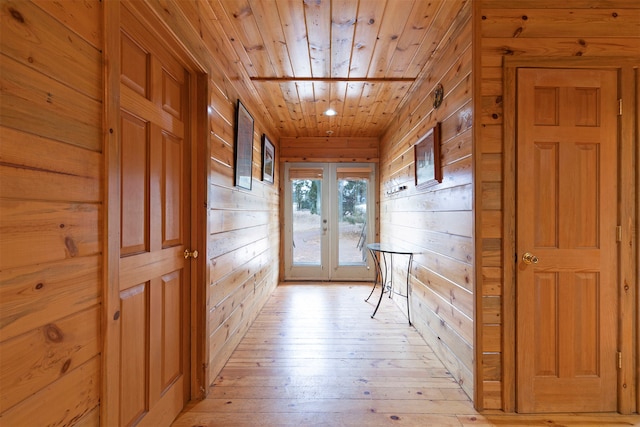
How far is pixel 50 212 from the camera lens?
0.84 m

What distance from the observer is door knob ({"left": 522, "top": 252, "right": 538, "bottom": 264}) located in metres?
1.68

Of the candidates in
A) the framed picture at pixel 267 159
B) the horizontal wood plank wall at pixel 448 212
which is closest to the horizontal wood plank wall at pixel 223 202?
the framed picture at pixel 267 159

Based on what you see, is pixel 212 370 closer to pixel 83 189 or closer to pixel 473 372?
pixel 83 189

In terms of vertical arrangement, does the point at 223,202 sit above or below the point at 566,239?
above

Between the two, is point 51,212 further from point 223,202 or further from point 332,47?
point 332,47

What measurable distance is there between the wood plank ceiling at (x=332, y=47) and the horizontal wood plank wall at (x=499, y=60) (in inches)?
15.5

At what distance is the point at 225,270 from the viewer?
2.16 meters

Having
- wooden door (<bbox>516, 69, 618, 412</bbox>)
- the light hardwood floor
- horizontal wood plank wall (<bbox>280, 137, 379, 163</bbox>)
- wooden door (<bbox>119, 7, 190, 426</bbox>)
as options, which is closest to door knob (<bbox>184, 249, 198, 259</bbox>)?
wooden door (<bbox>119, 7, 190, 426</bbox>)

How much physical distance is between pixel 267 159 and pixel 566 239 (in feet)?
9.88

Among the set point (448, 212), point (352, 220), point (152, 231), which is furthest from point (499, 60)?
point (352, 220)

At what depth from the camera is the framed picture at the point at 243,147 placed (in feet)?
7.80

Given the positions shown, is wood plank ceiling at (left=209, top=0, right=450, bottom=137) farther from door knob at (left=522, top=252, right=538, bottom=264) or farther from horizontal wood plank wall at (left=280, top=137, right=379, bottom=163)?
door knob at (left=522, top=252, right=538, bottom=264)

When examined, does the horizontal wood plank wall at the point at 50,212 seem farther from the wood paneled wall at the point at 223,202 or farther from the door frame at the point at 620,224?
the door frame at the point at 620,224

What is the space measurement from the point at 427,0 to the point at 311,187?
344 cm
